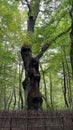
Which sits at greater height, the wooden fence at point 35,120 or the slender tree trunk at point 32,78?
the slender tree trunk at point 32,78

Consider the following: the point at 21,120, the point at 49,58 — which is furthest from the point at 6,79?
the point at 21,120

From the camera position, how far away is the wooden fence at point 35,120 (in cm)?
1011

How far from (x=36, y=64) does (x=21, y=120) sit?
3.36 m

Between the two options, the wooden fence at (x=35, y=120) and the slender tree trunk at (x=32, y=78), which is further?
the slender tree trunk at (x=32, y=78)

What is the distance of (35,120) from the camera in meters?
10.3

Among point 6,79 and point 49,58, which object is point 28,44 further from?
point 6,79

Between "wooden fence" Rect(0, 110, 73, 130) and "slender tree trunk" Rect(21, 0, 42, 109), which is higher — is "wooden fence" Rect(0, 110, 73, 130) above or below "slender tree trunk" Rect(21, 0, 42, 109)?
below

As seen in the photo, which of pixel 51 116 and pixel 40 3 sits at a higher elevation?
pixel 40 3

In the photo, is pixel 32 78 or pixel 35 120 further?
pixel 32 78

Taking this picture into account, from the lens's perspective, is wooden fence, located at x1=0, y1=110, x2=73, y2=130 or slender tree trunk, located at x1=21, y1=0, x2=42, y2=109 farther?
slender tree trunk, located at x1=21, y1=0, x2=42, y2=109

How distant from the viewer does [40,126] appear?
10.2 metres

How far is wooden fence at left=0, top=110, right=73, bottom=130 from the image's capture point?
10.1 metres

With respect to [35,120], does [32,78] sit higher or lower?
higher

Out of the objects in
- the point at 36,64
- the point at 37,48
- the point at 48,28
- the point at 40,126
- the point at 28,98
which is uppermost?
the point at 48,28
